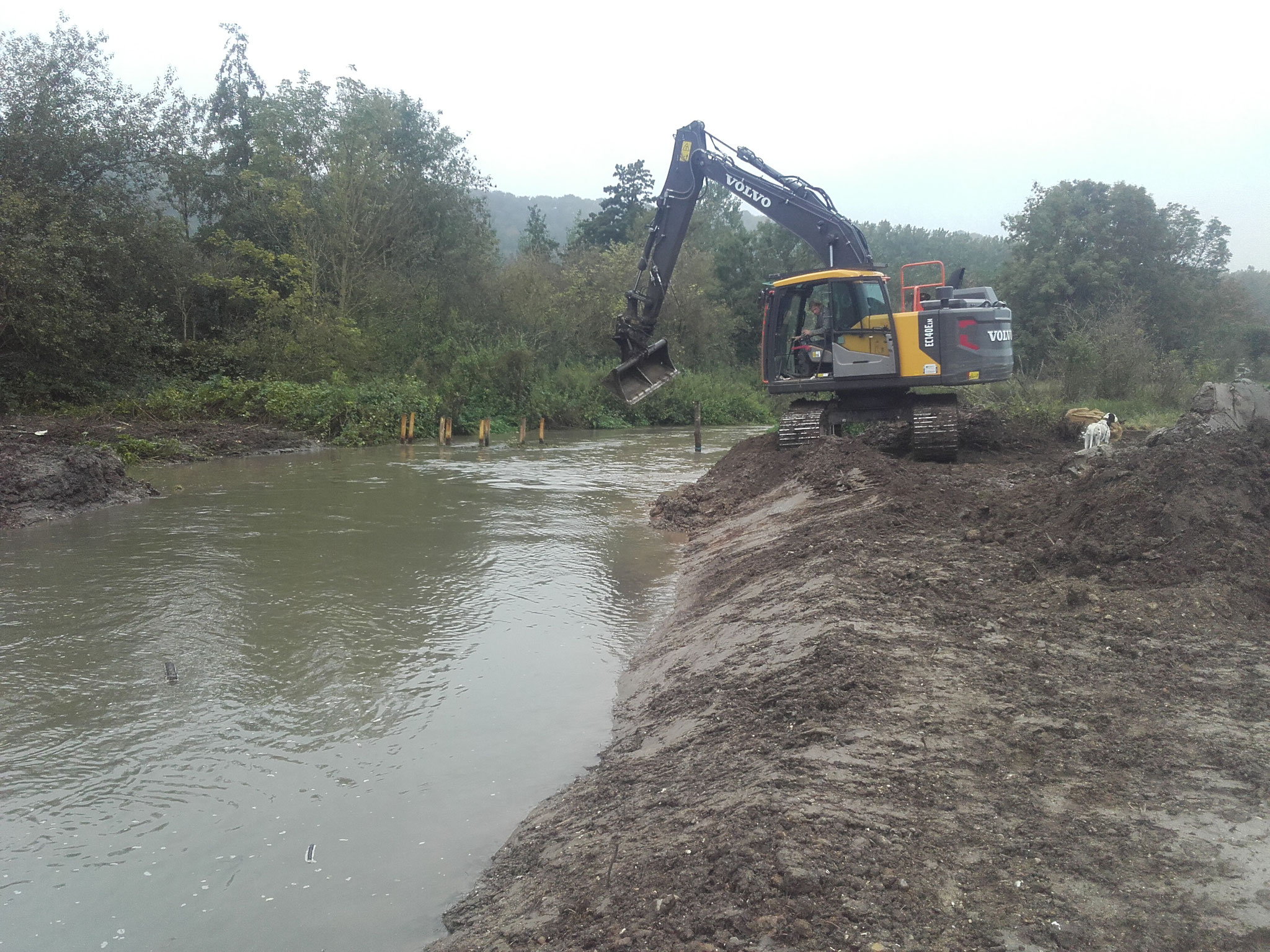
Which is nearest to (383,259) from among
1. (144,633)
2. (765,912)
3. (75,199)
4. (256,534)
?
(75,199)

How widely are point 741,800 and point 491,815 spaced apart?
145cm

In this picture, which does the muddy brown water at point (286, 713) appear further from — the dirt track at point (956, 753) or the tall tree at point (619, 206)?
the tall tree at point (619, 206)

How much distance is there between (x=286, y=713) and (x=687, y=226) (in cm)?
1107

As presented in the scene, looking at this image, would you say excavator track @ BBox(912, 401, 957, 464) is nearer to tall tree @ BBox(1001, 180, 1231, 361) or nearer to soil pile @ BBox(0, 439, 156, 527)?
soil pile @ BBox(0, 439, 156, 527)

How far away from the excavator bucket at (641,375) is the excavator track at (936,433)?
13.1 feet

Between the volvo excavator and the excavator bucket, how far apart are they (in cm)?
2

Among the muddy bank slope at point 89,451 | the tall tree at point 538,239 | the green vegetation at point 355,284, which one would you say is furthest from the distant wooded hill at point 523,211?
the muddy bank slope at point 89,451

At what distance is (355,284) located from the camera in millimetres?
33562

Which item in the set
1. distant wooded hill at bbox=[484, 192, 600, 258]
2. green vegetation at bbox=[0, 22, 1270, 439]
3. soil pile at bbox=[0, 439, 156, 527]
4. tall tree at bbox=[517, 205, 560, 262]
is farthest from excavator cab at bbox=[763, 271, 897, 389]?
distant wooded hill at bbox=[484, 192, 600, 258]

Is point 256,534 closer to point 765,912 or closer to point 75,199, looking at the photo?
point 765,912

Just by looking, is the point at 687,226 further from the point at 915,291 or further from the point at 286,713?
the point at 286,713

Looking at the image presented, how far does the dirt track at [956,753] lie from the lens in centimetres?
256

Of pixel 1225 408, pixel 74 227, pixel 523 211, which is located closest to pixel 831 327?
pixel 1225 408

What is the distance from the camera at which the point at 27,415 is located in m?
21.9
